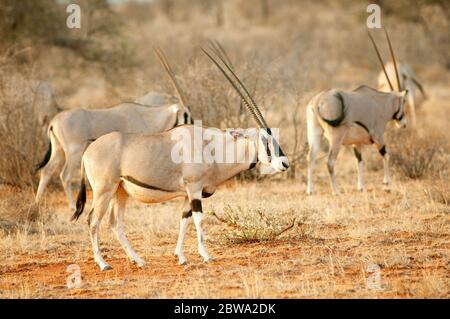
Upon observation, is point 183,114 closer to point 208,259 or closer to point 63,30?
point 208,259

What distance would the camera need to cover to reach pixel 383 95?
11.9m

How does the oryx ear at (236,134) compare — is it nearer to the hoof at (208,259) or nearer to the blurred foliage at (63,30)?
the hoof at (208,259)

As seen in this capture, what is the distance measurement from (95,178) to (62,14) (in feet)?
42.3

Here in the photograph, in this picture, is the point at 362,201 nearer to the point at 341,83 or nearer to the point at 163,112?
the point at 163,112

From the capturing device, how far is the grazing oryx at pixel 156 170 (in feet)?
23.9

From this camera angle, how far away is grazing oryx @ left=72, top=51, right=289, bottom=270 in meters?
7.28

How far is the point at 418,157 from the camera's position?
1238 cm

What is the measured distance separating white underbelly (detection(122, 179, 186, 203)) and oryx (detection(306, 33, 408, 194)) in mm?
4228

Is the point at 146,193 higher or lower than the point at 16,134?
lower

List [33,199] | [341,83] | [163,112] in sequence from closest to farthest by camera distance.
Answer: [33,199] < [163,112] < [341,83]

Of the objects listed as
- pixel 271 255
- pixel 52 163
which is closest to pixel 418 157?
pixel 271 255

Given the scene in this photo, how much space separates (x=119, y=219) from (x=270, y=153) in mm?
1609

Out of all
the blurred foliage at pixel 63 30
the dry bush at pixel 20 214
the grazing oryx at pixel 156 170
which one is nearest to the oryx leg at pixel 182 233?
the grazing oryx at pixel 156 170

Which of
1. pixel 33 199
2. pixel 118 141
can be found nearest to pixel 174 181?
pixel 118 141
